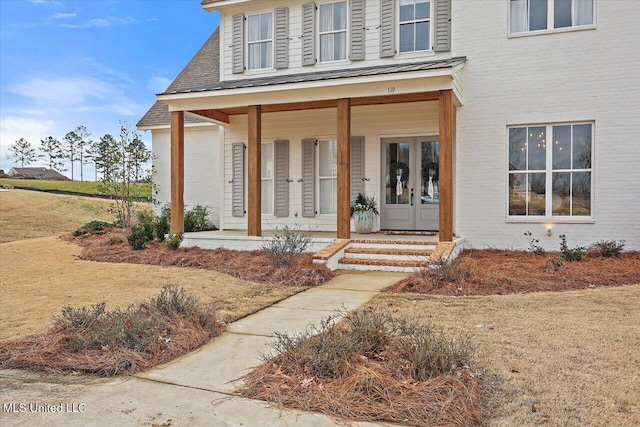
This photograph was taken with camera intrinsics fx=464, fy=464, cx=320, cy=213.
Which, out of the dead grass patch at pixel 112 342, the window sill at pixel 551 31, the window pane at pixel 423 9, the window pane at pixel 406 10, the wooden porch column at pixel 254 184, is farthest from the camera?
the window pane at pixel 406 10

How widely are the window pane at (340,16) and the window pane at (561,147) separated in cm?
571

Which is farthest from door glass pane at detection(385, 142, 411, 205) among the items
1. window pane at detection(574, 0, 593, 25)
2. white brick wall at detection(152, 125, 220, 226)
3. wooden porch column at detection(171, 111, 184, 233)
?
white brick wall at detection(152, 125, 220, 226)

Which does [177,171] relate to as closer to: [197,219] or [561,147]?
[197,219]

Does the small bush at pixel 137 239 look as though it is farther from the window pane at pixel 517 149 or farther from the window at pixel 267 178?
the window pane at pixel 517 149

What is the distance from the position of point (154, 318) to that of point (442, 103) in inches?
271

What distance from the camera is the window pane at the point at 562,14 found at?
9875 mm

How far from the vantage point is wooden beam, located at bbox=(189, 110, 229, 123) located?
11987 mm

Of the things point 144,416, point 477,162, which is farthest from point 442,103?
point 144,416

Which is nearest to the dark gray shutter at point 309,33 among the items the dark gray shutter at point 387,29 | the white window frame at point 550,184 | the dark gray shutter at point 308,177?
the dark gray shutter at point 387,29

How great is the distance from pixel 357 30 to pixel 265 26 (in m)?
2.69

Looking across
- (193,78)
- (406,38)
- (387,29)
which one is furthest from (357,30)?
(193,78)

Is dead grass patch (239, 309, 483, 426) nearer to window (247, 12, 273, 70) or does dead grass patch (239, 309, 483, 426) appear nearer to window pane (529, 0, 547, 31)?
window pane (529, 0, 547, 31)

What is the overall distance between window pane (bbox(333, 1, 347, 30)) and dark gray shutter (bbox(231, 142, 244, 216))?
4.12 metres

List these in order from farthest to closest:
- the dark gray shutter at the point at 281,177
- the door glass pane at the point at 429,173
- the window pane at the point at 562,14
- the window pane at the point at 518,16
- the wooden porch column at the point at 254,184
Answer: the dark gray shutter at the point at 281,177
the door glass pane at the point at 429,173
the wooden porch column at the point at 254,184
the window pane at the point at 518,16
the window pane at the point at 562,14
